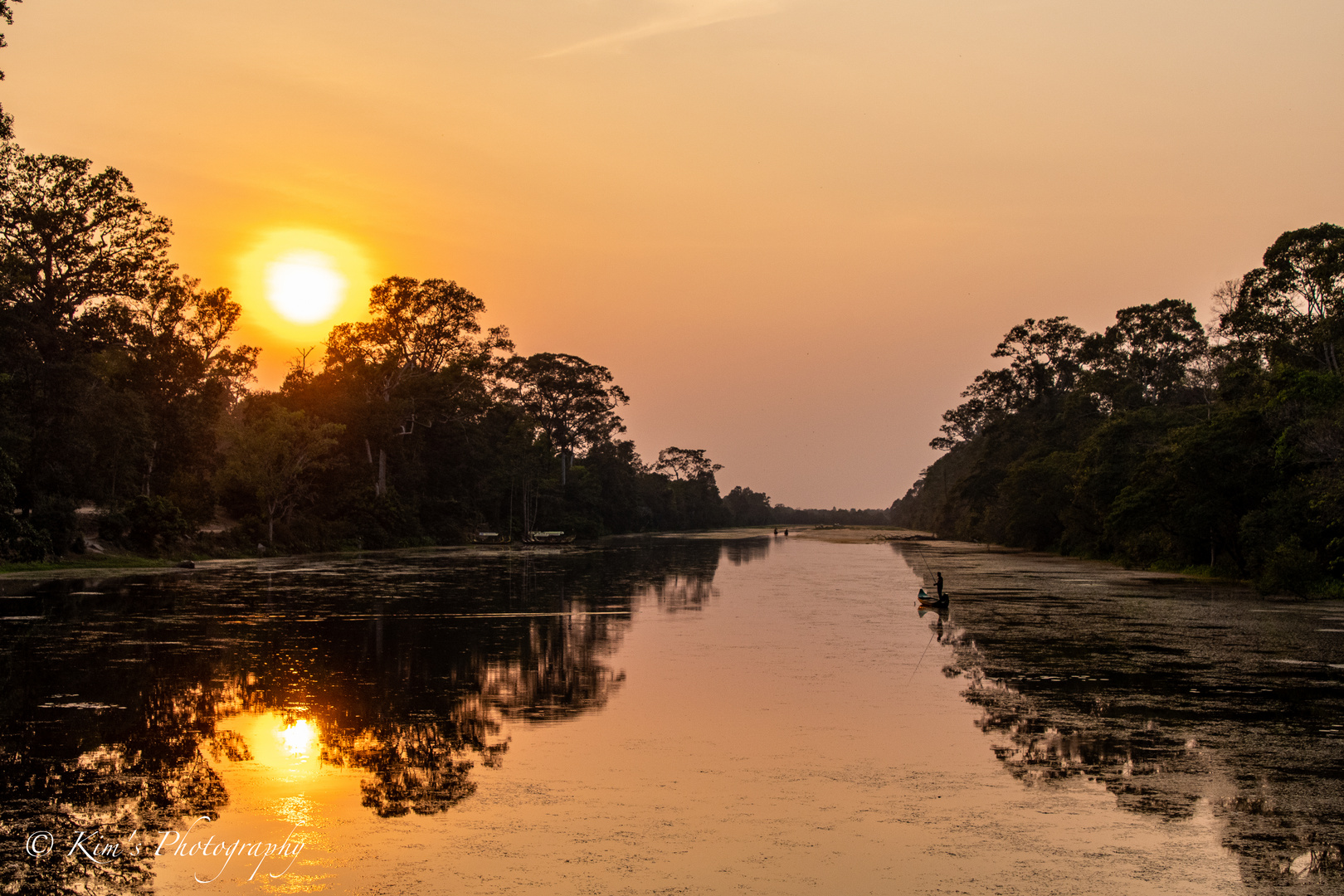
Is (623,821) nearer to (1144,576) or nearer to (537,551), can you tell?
(1144,576)

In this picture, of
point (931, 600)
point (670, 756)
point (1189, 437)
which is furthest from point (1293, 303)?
point (670, 756)

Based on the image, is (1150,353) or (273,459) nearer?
(273,459)

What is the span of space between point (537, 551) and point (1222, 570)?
4639 centimetres

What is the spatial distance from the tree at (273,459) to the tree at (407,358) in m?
10.9

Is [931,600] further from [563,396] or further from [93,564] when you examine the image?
[563,396]

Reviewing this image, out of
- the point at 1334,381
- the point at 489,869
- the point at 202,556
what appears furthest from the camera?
the point at 202,556

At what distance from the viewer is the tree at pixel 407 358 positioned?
7906 cm

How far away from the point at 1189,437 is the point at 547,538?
72725 millimetres

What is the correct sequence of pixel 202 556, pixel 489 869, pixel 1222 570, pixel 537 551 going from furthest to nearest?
1. pixel 537 551
2. pixel 202 556
3. pixel 1222 570
4. pixel 489 869

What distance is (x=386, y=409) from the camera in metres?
77.6

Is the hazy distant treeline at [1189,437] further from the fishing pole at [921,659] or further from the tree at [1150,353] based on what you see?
the fishing pole at [921,659]

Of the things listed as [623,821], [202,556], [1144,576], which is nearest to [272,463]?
[202,556]

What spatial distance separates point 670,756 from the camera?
11.1 metres

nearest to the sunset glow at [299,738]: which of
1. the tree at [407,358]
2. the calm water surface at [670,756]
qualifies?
the calm water surface at [670,756]
